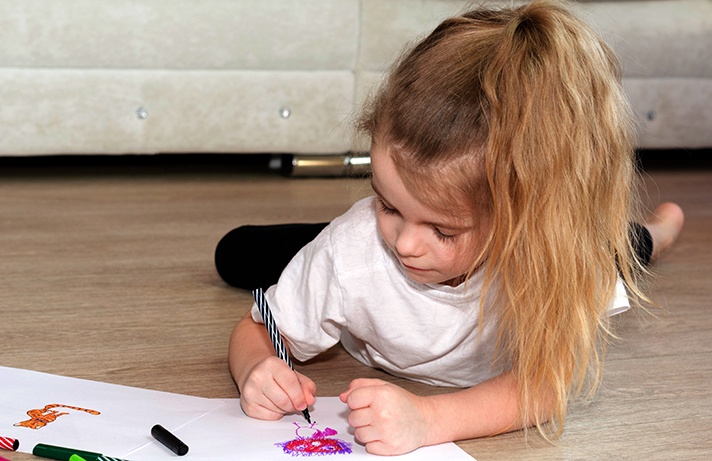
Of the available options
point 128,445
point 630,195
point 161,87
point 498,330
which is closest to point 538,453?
point 498,330

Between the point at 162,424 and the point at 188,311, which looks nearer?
the point at 162,424

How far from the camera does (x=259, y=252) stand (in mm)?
968

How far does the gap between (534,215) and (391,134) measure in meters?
0.13

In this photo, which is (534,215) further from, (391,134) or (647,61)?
(647,61)

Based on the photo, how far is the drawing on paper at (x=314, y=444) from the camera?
574 mm

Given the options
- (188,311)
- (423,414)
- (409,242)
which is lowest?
(188,311)

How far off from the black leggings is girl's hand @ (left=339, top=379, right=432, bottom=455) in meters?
0.41

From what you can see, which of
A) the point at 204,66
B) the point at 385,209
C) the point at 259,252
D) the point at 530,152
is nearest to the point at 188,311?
the point at 259,252

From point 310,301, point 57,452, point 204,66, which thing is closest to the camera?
point 57,452

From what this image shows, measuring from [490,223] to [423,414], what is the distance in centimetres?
16

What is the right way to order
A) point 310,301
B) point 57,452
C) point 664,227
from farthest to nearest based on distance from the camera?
point 664,227 → point 310,301 → point 57,452

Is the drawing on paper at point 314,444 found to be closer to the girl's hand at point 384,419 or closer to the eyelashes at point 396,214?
the girl's hand at point 384,419

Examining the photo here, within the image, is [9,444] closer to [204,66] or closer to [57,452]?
[57,452]

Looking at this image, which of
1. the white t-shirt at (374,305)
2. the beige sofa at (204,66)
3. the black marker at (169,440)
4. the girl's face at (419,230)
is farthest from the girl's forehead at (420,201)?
the beige sofa at (204,66)
